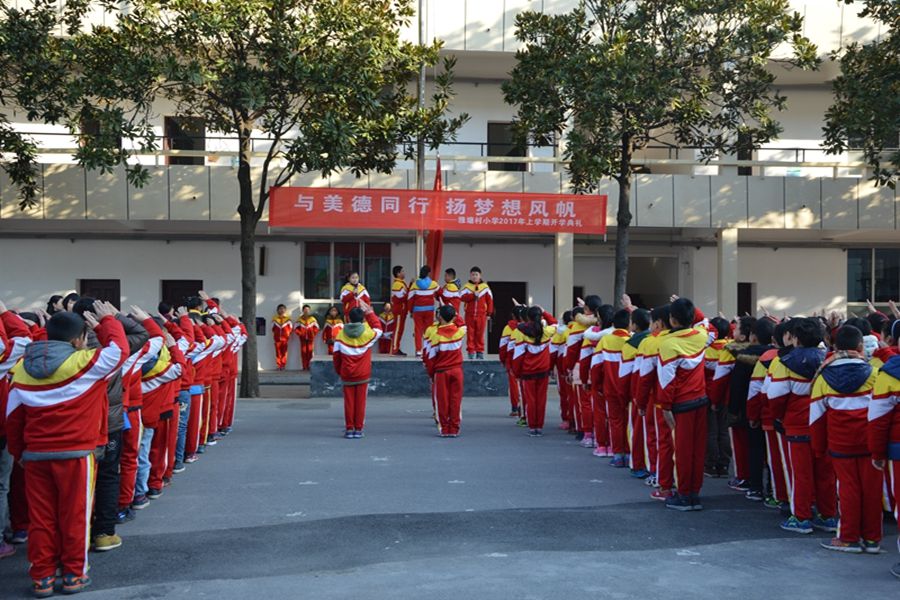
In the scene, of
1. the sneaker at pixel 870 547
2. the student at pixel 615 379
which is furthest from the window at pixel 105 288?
the sneaker at pixel 870 547

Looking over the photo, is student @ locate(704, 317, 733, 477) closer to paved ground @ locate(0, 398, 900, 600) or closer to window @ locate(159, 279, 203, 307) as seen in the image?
paved ground @ locate(0, 398, 900, 600)

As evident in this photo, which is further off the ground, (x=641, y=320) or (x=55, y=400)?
(x=641, y=320)

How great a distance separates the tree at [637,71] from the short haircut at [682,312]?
361 inches

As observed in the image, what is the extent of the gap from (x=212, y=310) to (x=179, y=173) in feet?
29.6

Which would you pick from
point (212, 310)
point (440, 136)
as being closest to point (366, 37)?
point (440, 136)

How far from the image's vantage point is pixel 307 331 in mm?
23359

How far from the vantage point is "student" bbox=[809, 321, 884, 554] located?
6992 mm

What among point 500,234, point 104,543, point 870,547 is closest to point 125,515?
point 104,543

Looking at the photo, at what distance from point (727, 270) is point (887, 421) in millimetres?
16333

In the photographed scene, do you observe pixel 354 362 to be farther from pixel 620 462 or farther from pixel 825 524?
pixel 825 524

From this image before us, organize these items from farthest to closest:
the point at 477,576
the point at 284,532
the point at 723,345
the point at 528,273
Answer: the point at 528,273
the point at 723,345
the point at 284,532
the point at 477,576

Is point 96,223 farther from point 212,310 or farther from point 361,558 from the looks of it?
point 361,558

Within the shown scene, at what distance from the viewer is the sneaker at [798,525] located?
7750 millimetres

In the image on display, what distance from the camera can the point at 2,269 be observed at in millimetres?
23078
